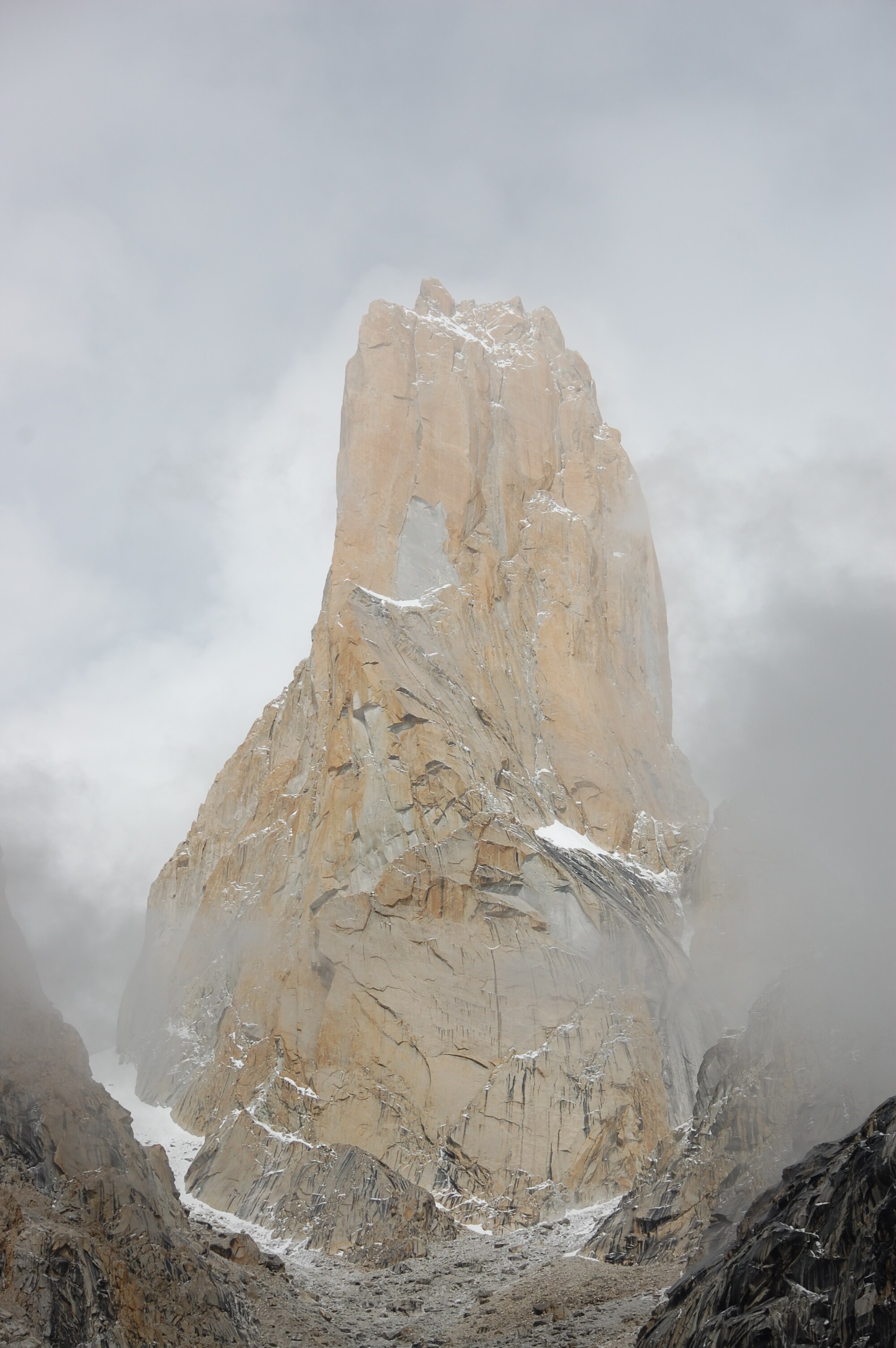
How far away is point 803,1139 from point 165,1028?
6450 cm

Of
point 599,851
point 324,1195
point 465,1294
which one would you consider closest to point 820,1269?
point 465,1294

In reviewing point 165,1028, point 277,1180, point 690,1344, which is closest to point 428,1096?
point 277,1180

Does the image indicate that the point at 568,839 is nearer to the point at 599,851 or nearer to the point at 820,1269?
the point at 599,851

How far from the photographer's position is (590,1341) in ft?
120

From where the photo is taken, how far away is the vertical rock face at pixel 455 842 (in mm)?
67438

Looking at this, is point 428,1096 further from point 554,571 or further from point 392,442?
point 392,442

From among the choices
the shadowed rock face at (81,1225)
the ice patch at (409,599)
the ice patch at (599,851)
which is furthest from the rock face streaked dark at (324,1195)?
the ice patch at (409,599)

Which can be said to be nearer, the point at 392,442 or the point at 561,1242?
the point at 561,1242

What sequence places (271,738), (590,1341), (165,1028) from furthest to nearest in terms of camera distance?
(271,738) → (165,1028) → (590,1341)

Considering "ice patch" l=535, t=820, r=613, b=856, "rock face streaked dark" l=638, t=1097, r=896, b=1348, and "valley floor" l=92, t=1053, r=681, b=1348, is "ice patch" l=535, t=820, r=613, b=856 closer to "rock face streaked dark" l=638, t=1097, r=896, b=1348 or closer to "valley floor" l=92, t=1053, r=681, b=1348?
"valley floor" l=92, t=1053, r=681, b=1348

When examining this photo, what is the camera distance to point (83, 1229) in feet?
101

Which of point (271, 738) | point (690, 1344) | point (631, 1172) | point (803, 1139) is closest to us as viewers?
point (690, 1344)

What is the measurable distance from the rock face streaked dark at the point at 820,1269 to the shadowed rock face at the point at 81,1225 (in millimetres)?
14173

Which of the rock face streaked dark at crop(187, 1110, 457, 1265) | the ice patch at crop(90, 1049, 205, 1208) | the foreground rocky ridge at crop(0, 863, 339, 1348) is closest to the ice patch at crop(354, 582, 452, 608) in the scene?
the rock face streaked dark at crop(187, 1110, 457, 1265)
